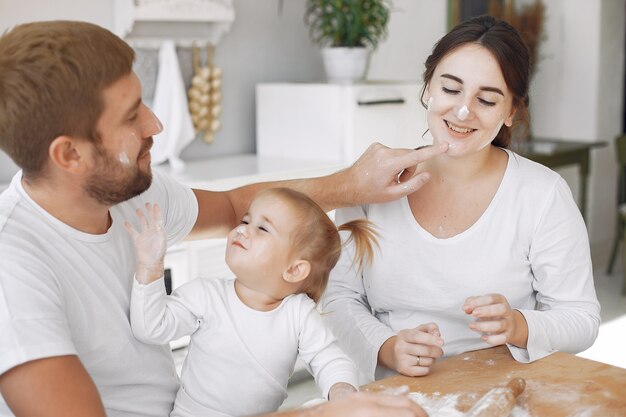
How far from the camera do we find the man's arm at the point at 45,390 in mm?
1208

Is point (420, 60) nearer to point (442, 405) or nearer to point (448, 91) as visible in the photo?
point (448, 91)

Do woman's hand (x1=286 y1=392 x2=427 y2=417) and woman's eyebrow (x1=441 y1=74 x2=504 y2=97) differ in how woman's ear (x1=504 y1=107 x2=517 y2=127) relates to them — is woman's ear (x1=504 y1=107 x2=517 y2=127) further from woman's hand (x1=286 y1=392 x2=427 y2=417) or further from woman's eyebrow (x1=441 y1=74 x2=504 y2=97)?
woman's hand (x1=286 y1=392 x2=427 y2=417)

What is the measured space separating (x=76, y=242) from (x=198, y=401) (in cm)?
38

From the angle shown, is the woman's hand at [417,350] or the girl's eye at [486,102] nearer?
the woman's hand at [417,350]

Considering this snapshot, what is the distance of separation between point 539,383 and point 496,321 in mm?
149

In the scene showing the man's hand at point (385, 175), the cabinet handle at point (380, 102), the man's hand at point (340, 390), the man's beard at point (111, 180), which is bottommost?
the man's hand at point (340, 390)

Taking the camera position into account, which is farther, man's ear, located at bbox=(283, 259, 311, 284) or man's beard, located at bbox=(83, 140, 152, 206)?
man's ear, located at bbox=(283, 259, 311, 284)

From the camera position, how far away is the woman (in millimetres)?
1819

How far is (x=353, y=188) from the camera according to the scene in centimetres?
199

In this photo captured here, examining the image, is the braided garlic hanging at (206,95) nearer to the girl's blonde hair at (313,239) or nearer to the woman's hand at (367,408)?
the girl's blonde hair at (313,239)

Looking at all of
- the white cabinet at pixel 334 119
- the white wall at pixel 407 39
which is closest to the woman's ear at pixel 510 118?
the white cabinet at pixel 334 119

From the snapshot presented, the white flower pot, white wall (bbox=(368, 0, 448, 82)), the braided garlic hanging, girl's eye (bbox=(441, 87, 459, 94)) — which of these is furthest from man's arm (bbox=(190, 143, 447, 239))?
white wall (bbox=(368, 0, 448, 82))

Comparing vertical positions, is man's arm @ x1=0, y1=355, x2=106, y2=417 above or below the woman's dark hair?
below

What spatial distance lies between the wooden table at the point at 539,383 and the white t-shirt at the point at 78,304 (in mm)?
419
